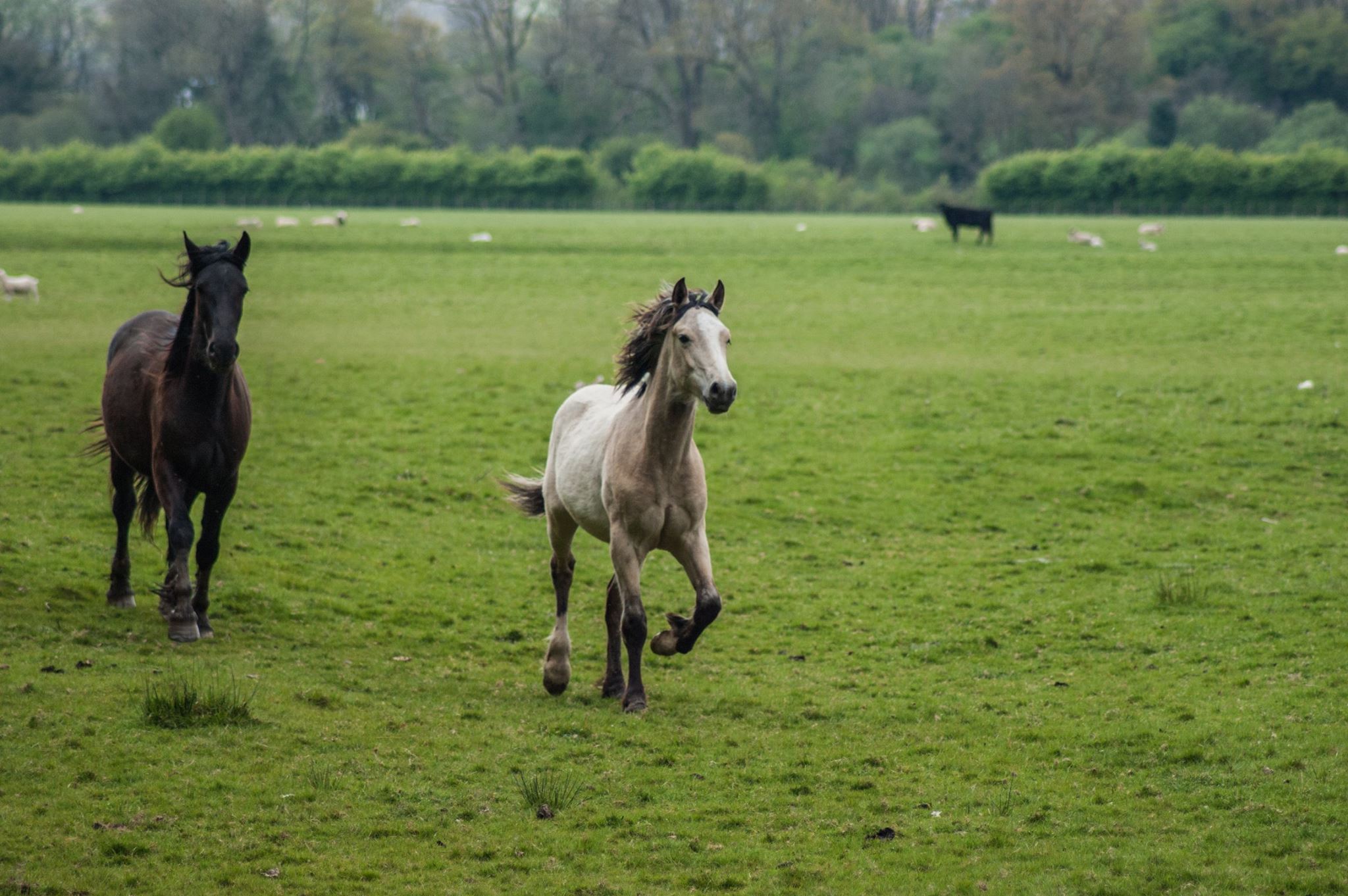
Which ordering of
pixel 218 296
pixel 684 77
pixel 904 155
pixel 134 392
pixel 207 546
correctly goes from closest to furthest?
pixel 218 296 → pixel 207 546 → pixel 134 392 → pixel 904 155 → pixel 684 77

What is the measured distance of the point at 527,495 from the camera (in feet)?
33.5

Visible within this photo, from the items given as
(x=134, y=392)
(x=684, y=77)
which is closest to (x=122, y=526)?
(x=134, y=392)

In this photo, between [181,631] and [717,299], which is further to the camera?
[181,631]

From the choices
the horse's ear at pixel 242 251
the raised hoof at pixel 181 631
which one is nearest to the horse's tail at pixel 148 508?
the raised hoof at pixel 181 631

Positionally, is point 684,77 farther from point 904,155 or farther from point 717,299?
point 717,299

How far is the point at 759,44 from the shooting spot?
104 meters

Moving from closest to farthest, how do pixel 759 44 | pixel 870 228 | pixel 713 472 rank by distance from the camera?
pixel 713 472 → pixel 870 228 → pixel 759 44

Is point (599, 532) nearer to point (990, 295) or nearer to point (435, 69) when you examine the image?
point (990, 295)

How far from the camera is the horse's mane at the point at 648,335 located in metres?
8.16

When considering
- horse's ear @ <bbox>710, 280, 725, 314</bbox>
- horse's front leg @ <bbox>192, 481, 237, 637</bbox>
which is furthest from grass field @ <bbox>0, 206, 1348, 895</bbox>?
horse's ear @ <bbox>710, 280, 725, 314</bbox>

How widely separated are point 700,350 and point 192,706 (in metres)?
3.82

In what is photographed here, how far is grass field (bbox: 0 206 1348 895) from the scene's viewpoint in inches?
253

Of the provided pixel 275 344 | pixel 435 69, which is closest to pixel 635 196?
pixel 435 69

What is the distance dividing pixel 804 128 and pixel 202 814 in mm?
103259
